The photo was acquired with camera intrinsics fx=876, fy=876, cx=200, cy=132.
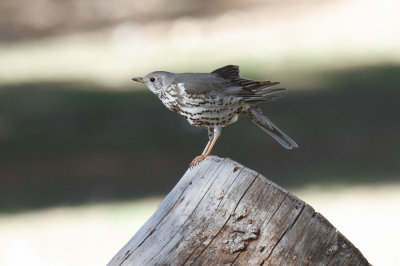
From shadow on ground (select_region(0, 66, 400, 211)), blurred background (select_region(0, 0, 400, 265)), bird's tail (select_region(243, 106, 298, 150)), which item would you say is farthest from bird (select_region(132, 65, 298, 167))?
A: shadow on ground (select_region(0, 66, 400, 211))

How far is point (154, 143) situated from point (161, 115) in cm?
106

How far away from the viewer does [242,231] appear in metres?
3.05

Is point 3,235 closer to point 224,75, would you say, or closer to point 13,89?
point 224,75

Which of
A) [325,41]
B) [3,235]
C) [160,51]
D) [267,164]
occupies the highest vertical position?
[325,41]

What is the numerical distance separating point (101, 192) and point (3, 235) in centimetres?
170

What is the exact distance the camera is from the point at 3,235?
8.91 m

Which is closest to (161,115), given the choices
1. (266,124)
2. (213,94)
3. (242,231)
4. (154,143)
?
(154,143)

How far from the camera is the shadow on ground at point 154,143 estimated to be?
1052 cm

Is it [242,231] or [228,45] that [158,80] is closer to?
[242,231]

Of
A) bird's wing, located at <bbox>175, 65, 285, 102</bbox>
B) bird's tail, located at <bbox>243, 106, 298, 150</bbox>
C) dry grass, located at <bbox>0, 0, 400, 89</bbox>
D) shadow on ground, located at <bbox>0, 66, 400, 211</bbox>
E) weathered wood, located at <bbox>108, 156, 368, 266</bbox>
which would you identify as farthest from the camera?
dry grass, located at <bbox>0, 0, 400, 89</bbox>

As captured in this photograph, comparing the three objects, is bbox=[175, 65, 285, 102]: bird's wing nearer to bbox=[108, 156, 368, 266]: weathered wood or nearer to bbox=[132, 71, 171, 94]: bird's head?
bbox=[132, 71, 171, 94]: bird's head

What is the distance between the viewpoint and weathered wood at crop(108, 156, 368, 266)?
119 inches

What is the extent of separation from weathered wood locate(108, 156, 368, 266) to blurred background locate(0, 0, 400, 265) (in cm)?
517

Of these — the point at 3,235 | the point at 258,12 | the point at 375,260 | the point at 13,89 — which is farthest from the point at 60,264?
the point at 258,12
